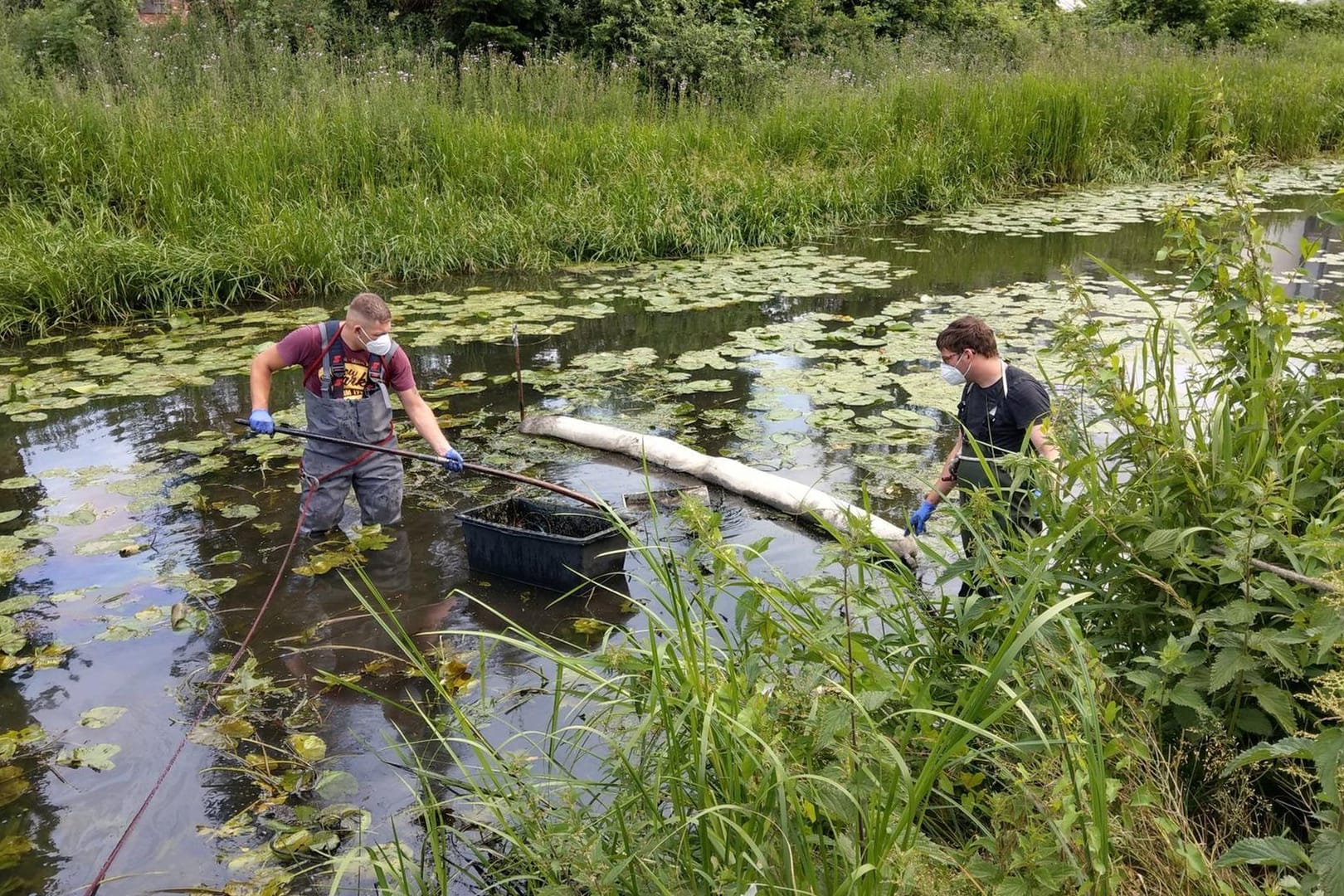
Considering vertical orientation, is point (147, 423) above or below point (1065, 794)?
below

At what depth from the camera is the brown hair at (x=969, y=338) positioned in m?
4.21

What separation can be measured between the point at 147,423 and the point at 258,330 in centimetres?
187

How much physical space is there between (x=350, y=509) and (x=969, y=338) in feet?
11.4

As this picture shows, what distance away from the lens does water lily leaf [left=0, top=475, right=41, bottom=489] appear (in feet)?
19.1

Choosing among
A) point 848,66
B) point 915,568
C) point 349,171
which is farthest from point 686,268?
point 848,66

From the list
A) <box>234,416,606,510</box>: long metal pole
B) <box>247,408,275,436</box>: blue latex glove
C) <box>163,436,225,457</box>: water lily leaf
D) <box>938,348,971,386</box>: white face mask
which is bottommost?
<box>163,436,225,457</box>: water lily leaf

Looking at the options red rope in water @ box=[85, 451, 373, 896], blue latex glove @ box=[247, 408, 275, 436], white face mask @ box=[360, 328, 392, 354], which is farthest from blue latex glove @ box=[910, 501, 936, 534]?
blue latex glove @ box=[247, 408, 275, 436]

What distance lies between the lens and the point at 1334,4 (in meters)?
28.1

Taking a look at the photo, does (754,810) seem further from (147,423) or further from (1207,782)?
(147,423)

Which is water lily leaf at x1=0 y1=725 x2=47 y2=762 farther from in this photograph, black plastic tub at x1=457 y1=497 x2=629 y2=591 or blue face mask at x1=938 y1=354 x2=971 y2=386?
blue face mask at x1=938 y1=354 x2=971 y2=386

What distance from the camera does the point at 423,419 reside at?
17.0ft

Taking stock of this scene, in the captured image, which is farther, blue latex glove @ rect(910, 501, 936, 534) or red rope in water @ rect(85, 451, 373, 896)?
blue latex glove @ rect(910, 501, 936, 534)

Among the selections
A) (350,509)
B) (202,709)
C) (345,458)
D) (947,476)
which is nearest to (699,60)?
(350,509)

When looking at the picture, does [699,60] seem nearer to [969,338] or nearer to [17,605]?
[969,338]
